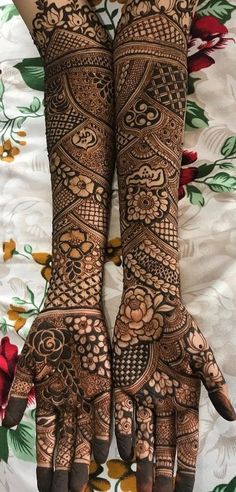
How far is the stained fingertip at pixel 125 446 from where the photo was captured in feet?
2.73

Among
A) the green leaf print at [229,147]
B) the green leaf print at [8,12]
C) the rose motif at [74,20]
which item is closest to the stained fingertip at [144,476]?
the green leaf print at [229,147]

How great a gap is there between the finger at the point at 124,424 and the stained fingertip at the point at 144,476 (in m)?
0.02

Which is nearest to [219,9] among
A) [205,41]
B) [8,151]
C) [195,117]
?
[205,41]

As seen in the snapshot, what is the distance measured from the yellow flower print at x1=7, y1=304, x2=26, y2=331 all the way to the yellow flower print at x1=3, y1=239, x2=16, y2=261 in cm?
8

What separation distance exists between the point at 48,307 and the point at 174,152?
0.94 feet

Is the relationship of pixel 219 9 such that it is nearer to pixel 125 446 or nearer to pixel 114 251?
pixel 114 251

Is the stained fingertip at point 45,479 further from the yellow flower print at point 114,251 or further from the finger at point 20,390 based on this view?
the yellow flower print at point 114,251

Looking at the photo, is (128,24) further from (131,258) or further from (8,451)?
(8,451)

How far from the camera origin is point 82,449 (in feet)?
2.77

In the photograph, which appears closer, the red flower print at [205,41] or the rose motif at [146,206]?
the rose motif at [146,206]

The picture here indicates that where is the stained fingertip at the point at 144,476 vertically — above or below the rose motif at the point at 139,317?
below

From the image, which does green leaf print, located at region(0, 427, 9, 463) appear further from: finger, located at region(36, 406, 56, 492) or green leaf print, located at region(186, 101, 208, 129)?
green leaf print, located at region(186, 101, 208, 129)

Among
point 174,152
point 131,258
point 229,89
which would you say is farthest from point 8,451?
point 229,89

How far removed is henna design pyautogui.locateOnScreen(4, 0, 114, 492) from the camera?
852 mm
